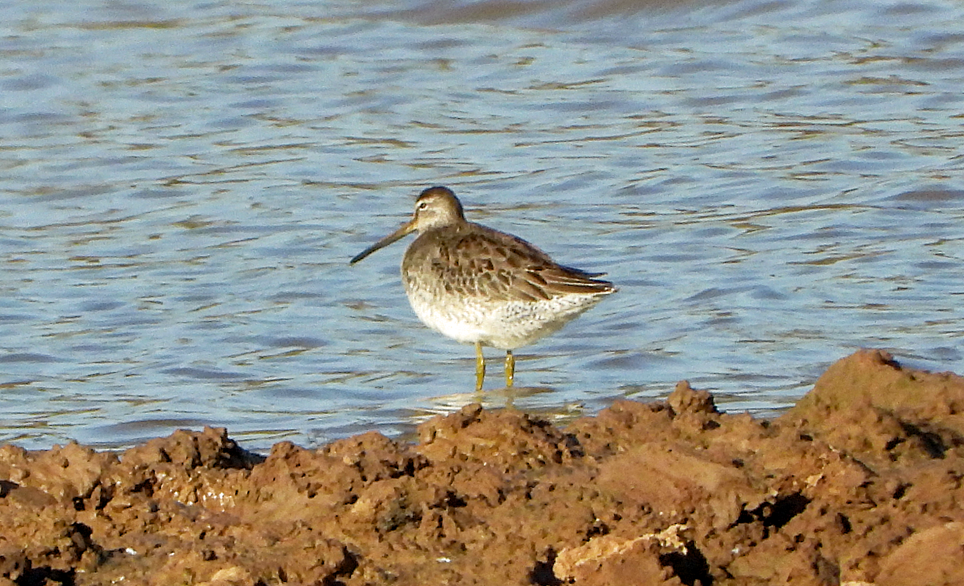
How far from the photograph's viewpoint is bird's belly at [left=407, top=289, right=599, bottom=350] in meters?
7.73

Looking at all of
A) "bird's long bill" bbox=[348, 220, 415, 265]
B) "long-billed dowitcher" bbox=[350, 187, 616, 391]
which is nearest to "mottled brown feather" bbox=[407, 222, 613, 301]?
"long-billed dowitcher" bbox=[350, 187, 616, 391]

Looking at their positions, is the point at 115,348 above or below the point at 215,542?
below

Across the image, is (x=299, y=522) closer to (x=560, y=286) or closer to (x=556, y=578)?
(x=556, y=578)

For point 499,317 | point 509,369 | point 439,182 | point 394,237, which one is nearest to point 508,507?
point 499,317

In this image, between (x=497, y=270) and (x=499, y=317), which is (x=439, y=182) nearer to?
(x=497, y=270)

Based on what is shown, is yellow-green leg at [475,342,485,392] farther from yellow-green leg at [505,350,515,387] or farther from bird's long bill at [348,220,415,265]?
bird's long bill at [348,220,415,265]

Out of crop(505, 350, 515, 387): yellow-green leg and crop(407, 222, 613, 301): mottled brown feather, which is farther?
crop(505, 350, 515, 387): yellow-green leg

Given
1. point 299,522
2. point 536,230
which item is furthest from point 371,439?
point 536,230

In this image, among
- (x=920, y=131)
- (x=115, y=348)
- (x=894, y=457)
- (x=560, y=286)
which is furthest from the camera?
(x=920, y=131)

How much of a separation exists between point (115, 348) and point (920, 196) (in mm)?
5348

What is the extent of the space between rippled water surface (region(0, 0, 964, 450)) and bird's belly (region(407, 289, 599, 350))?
255mm

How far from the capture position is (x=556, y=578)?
395 centimetres

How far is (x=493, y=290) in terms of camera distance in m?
7.83

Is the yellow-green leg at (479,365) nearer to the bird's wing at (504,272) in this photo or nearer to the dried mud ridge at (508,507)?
the bird's wing at (504,272)
